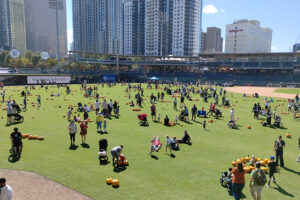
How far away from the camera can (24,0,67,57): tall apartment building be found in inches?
7013

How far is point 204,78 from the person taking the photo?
7731 cm

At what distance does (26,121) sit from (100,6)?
169 meters

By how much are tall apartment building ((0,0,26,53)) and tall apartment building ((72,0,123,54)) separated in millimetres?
38508

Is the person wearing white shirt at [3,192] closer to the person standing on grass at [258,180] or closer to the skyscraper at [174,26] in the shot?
the person standing on grass at [258,180]

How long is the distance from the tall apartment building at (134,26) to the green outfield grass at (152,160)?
159 metres

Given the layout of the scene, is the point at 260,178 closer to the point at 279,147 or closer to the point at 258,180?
the point at 258,180

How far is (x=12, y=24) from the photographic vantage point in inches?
6388

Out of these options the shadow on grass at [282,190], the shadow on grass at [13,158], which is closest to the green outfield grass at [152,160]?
the shadow on grass at [282,190]

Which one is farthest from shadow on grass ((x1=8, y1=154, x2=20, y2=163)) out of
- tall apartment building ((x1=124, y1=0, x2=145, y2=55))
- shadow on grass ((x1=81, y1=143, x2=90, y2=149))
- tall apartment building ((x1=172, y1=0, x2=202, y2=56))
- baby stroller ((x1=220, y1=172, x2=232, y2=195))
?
tall apartment building ((x1=124, y1=0, x2=145, y2=55))

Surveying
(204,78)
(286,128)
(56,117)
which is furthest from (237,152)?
(204,78)

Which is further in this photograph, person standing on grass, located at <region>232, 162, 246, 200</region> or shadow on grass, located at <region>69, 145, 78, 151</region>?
shadow on grass, located at <region>69, 145, 78, 151</region>

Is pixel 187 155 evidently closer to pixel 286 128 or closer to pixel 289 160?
pixel 289 160

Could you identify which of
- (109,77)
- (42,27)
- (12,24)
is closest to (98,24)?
(42,27)

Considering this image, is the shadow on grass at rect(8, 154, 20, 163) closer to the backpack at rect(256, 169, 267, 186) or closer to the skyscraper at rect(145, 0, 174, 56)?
the backpack at rect(256, 169, 267, 186)
